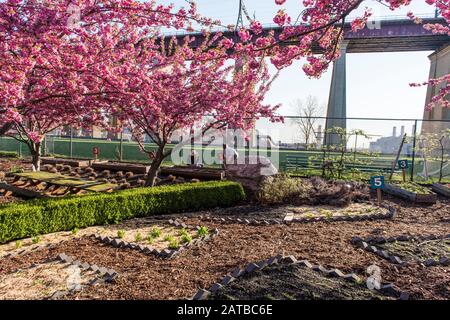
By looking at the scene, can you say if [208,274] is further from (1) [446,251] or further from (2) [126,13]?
(2) [126,13]

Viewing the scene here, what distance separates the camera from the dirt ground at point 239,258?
362 centimetres

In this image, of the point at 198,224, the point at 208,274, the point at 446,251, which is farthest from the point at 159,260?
the point at 446,251

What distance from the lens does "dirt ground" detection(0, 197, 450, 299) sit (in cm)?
362

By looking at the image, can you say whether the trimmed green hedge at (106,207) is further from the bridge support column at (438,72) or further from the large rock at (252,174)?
the bridge support column at (438,72)

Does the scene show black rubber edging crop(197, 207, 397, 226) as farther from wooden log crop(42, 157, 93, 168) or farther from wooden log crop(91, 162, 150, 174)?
wooden log crop(42, 157, 93, 168)

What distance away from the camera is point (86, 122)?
10.1 m

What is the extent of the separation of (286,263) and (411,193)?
21.8 feet

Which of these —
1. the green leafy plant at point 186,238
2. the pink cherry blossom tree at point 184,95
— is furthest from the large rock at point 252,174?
the green leafy plant at point 186,238

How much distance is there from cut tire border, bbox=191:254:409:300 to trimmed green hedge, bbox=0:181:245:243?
147 inches

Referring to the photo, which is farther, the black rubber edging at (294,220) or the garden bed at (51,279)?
the black rubber edging at (294,220)

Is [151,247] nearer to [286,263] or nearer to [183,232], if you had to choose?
[183,232]

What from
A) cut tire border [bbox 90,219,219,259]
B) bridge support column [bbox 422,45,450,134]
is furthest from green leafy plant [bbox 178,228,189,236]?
bridge support column [bbox 422,45,450,134]

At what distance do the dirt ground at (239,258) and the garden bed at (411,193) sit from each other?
216cm

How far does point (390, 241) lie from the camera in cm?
525
